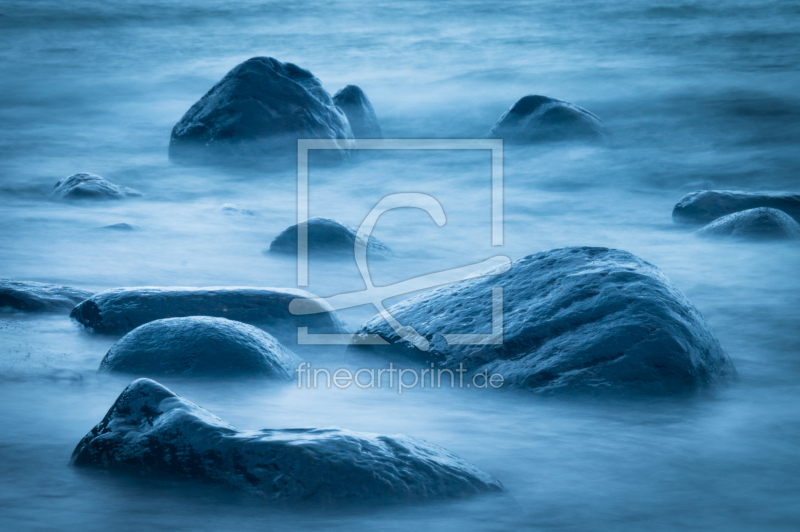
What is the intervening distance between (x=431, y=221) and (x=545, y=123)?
3.23 metres

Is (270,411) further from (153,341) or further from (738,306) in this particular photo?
(738,306)

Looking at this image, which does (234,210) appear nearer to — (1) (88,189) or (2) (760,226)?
(1) (88,189)

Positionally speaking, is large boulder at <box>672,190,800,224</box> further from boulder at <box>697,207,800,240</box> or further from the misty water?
boulder at <box>697,207,800,240</box>

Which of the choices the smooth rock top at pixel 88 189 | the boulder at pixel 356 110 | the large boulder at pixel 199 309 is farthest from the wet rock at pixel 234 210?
the large boulder at pixel 199 309

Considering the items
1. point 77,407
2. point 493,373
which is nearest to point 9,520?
point 77,407

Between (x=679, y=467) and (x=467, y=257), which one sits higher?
(x=467, y=257)

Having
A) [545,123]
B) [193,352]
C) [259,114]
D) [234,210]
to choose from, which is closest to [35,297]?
[193,352]

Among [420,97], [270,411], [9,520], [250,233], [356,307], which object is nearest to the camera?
[9,520]

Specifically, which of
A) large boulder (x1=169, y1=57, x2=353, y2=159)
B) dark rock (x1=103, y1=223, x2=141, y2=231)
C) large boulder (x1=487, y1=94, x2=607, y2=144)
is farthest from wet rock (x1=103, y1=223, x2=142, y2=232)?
large boulder (x1=487, y1=94, x2=607, y2=144)

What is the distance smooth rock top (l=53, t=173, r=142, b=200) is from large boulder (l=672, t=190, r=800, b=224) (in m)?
5.93

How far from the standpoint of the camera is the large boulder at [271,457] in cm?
271

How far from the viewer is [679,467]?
3242 millimetres

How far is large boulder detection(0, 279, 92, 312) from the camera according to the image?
16.4 feet

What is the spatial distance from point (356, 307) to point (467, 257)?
1939mm
